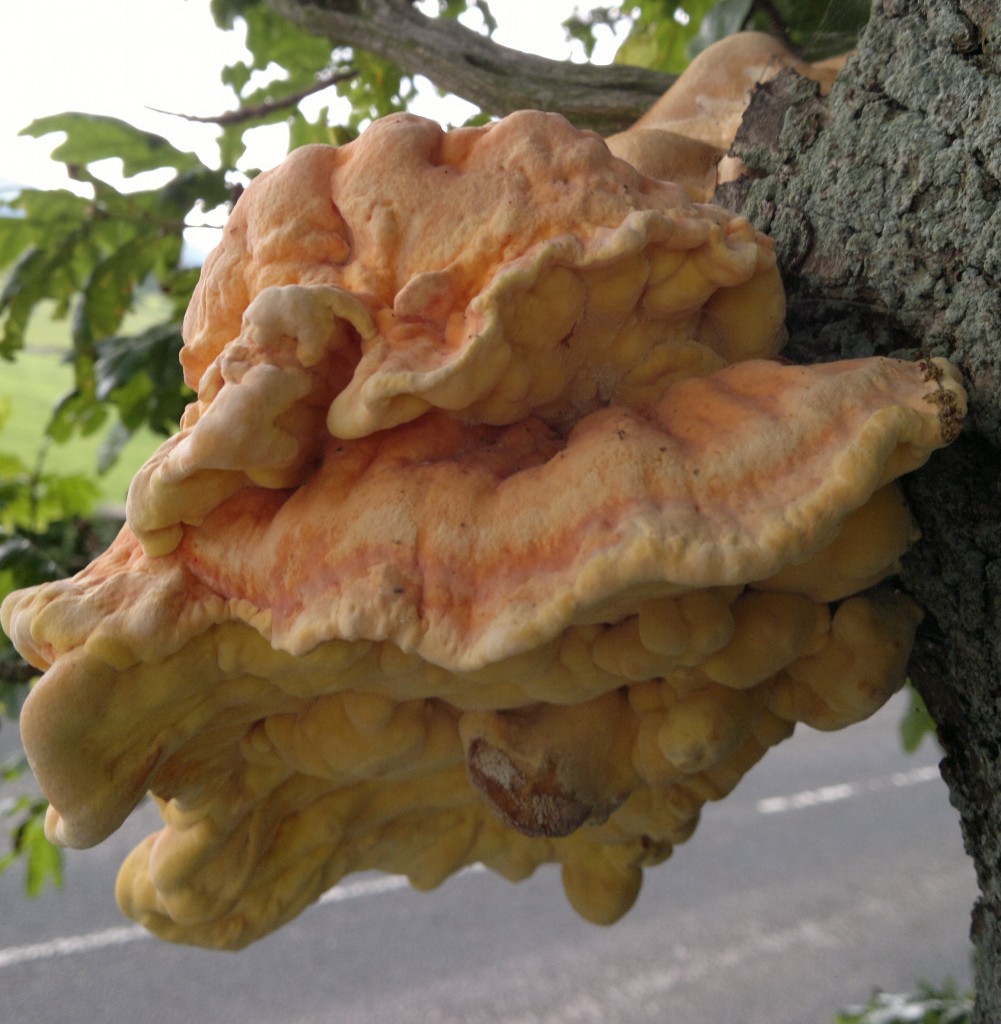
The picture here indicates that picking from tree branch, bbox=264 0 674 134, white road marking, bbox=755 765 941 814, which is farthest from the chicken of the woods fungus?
white road marking, bbox=755 765 941 814

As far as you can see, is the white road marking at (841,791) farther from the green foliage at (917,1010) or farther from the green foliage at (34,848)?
the green foliage at (34,848)

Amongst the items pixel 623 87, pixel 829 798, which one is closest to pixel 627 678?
pixel 623 87

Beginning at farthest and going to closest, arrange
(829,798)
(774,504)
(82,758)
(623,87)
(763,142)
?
1. (829,798)
2. (623,87)
3. (763,142)
4. (82,758)
5. (774,504)

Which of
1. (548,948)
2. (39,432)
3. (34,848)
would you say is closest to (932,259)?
(34,848)

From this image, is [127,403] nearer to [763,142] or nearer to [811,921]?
[763,142]

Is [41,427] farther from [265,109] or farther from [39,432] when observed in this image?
[265,109]

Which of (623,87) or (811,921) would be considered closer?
(623,87)
